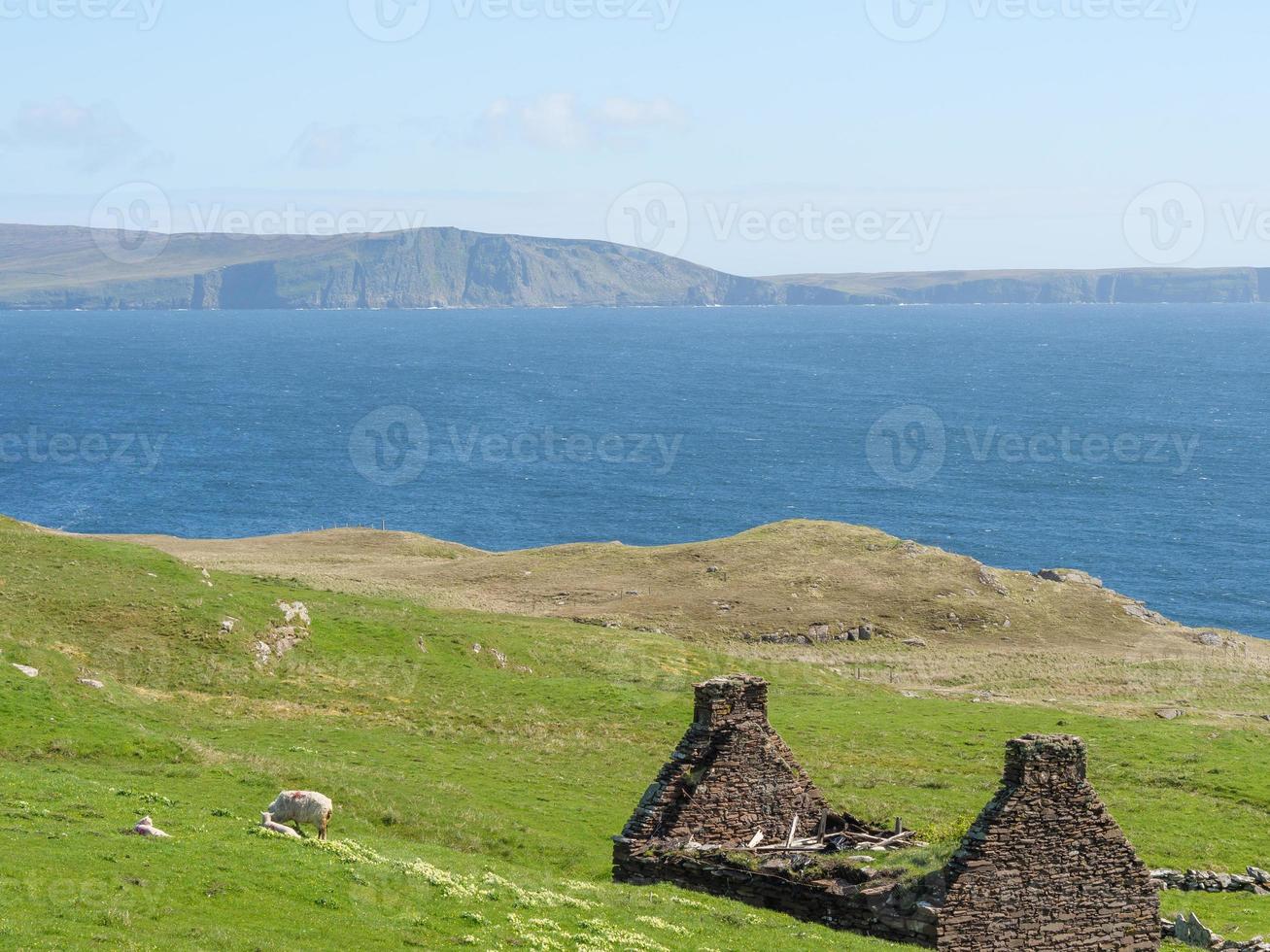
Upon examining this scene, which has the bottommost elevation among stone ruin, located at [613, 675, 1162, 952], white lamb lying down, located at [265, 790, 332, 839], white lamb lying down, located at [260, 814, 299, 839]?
white lamb lying down, located at [260, 814, 299, 839]

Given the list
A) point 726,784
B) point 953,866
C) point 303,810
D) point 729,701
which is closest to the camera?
point 953,866

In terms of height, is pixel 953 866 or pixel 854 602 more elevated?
pixel 953 866

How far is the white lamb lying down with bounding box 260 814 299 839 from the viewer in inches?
1057

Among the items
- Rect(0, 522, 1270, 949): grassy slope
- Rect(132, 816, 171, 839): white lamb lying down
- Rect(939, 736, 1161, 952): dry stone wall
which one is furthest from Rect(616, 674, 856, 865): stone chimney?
Rect(132, 816, 171, 839): white lamb lying down

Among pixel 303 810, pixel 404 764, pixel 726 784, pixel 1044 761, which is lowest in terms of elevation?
pixel 404 764

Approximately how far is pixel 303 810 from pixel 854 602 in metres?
65.8

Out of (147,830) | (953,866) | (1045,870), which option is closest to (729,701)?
(953,866)

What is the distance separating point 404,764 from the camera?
44.9 meters

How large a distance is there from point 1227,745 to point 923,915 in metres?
40.8

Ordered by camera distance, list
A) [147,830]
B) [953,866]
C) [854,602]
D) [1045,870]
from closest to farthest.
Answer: [953,866] < [1045,870] < [147,830] < [854,602]

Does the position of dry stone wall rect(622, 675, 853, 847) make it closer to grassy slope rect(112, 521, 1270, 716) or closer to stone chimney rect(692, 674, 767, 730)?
stone chimney rect(692, 674, 767, 730)

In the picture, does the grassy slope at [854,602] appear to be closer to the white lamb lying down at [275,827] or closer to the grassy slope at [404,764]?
the grassy slope at [404,764]

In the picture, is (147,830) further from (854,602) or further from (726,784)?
(854,602)

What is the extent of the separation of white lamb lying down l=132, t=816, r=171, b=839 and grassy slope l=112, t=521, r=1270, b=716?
54.0 m
